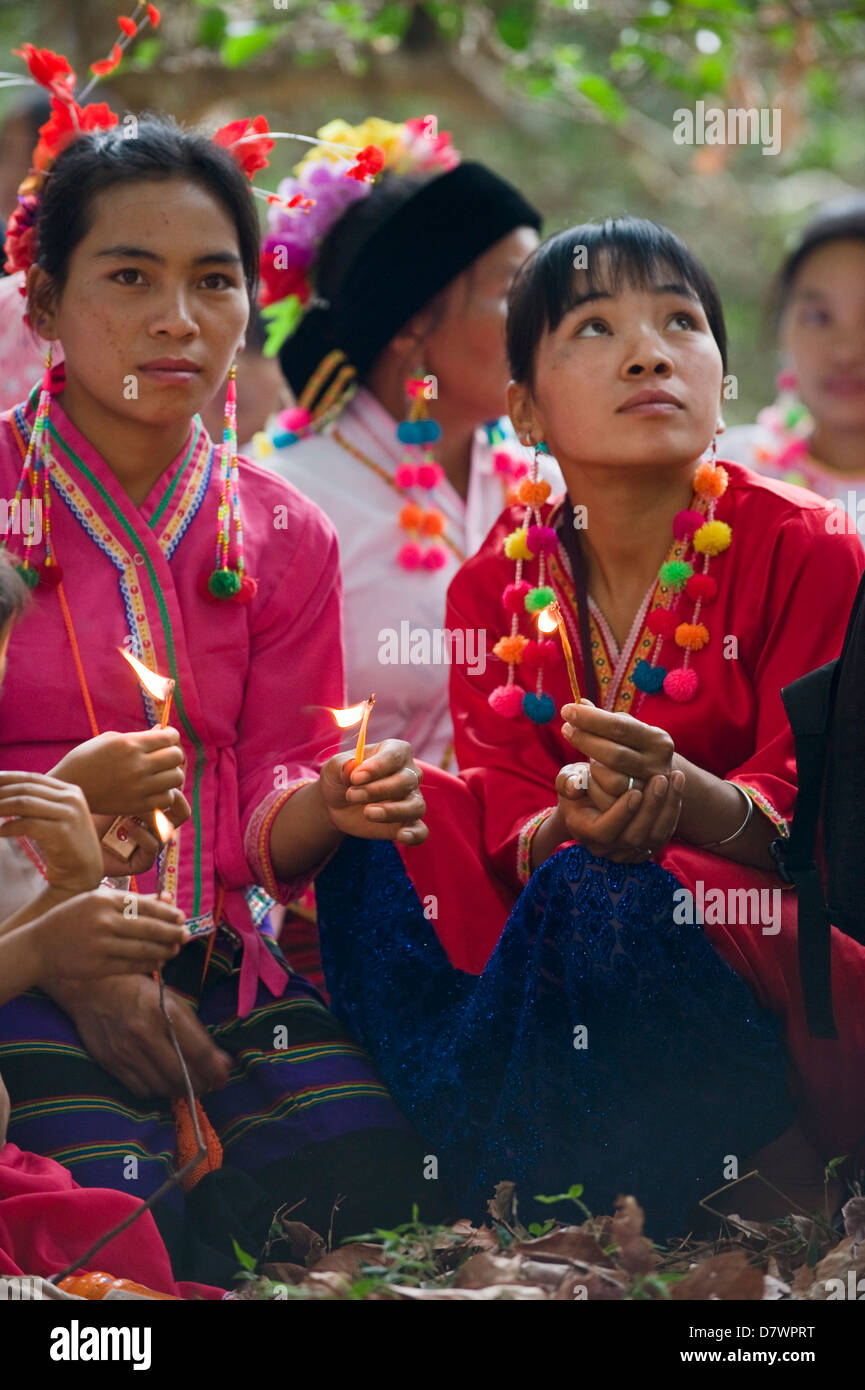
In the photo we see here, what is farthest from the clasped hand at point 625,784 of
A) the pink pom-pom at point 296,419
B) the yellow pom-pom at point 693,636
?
the pink pom-pom at point 296,419

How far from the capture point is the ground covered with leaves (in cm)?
198

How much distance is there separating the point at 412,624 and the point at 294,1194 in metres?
1.36

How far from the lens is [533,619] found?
266cm

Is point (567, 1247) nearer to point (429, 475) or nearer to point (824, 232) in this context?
point (429, 475)

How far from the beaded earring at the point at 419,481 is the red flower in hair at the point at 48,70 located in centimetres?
106

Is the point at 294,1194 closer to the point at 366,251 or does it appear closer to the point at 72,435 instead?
the point at 72,435

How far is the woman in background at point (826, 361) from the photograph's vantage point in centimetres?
432

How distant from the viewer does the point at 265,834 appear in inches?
100

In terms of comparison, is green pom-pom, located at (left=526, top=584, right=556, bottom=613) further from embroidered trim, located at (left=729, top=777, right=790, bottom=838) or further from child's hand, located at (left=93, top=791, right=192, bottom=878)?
child's hand, located at (left=93, top=791, right=192, bottom=878)

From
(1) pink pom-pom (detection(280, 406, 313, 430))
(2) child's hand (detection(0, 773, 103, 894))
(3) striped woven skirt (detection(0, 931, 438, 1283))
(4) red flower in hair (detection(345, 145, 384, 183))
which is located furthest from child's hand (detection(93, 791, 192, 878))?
(1) pink pom-pom (detection(280, 406, 313, 430))

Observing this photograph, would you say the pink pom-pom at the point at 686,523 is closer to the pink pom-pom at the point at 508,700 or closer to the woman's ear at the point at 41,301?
the pink pom-pom at the point at 508,700

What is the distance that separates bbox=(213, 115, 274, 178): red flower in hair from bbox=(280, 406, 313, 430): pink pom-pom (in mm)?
849

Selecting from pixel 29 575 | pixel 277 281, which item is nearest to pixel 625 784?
pixel 29 575
